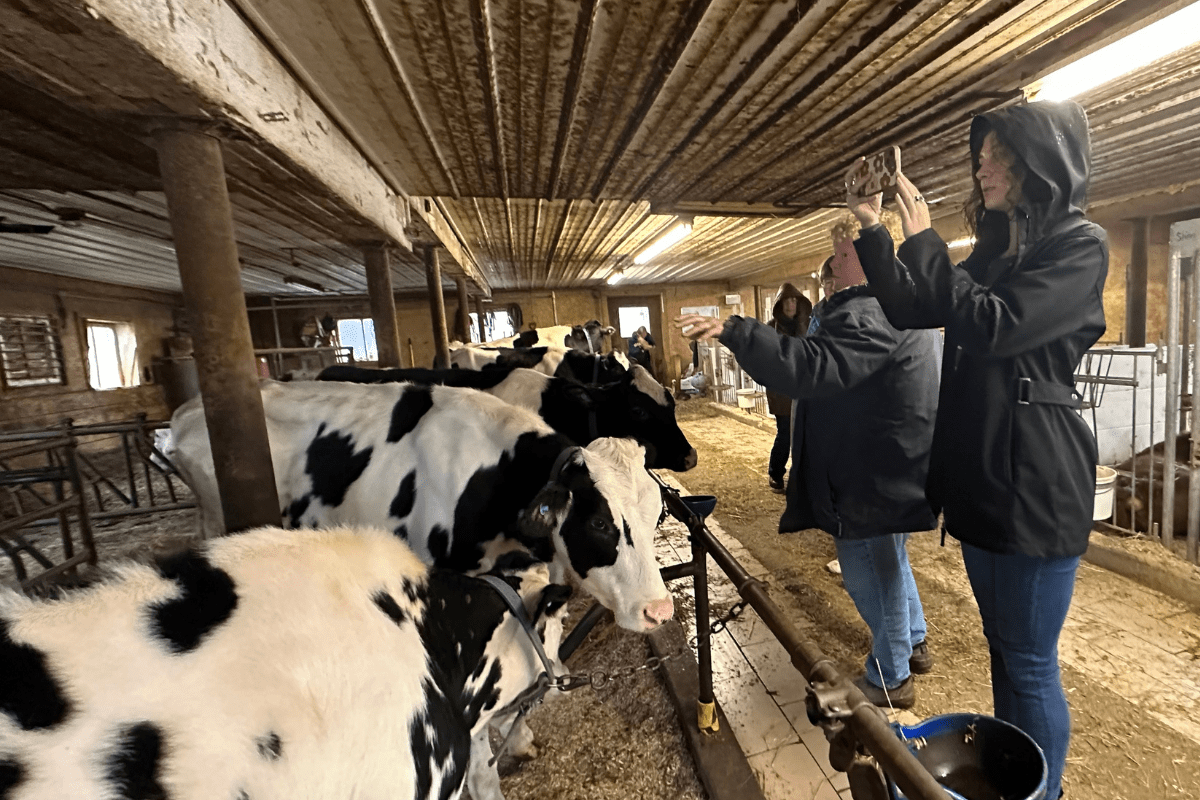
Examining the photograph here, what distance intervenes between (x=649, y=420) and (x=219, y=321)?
3138 mm

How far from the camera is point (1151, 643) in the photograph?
107 inches

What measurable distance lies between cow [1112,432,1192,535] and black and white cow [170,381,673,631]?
160 inches

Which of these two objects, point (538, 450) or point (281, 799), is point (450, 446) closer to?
Answer: point (538, 450)

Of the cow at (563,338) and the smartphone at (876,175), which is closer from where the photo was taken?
the smartphone at (876,175)

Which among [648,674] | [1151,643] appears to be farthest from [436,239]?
[1151,643]

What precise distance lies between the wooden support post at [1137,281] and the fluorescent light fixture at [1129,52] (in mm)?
6605

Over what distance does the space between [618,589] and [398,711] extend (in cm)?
85

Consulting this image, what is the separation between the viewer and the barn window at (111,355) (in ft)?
29.7

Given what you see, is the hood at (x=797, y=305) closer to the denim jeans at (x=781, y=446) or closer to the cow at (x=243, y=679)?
the denim jeans at (x=781, y=446)

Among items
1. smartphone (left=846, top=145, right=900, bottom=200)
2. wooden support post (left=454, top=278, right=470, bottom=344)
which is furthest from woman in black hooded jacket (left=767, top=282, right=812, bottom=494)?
wooden support post (left=454, top=278, right=470, bottom=344)

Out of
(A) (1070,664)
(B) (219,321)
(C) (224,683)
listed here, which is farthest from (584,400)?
(A) (1070,664)

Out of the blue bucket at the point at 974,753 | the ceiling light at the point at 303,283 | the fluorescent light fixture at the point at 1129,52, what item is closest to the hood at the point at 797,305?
the fluorescent light fixture at the point at 1129,52

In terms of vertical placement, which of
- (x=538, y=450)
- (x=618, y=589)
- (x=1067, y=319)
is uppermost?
(x=1067, y=319)

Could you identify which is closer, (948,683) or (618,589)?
(618,589)
